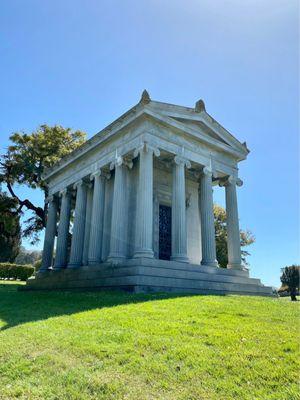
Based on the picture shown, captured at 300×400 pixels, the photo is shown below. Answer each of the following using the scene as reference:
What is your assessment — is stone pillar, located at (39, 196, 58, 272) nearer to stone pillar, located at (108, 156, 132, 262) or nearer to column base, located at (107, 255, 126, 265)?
stone pillar, located at (108, 156, 132, 262)

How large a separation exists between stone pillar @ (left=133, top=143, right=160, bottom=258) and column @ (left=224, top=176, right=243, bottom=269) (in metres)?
6.71

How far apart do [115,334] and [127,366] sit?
165cm

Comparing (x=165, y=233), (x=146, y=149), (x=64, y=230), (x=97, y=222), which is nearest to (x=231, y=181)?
(x=165, y=233)

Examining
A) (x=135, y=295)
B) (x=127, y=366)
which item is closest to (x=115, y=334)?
(x=127, y=366)

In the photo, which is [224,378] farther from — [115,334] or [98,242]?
[98,242]

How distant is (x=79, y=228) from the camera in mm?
22188

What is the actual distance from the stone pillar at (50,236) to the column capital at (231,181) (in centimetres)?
1331

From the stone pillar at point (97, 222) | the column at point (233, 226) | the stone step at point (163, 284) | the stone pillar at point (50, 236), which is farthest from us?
the stone pillar at point (50, 236)

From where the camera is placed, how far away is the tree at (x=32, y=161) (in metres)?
30.7

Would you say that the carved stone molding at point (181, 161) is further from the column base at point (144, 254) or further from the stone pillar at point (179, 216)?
the column base at point (144, 254)

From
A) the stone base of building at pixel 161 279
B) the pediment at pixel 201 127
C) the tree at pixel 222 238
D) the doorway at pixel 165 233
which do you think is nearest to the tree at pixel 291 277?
the tree at pixel 222 238

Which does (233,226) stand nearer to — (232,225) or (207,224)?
(232,225)

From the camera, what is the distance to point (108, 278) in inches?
574

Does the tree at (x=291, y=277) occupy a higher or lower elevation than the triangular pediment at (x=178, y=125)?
lower
